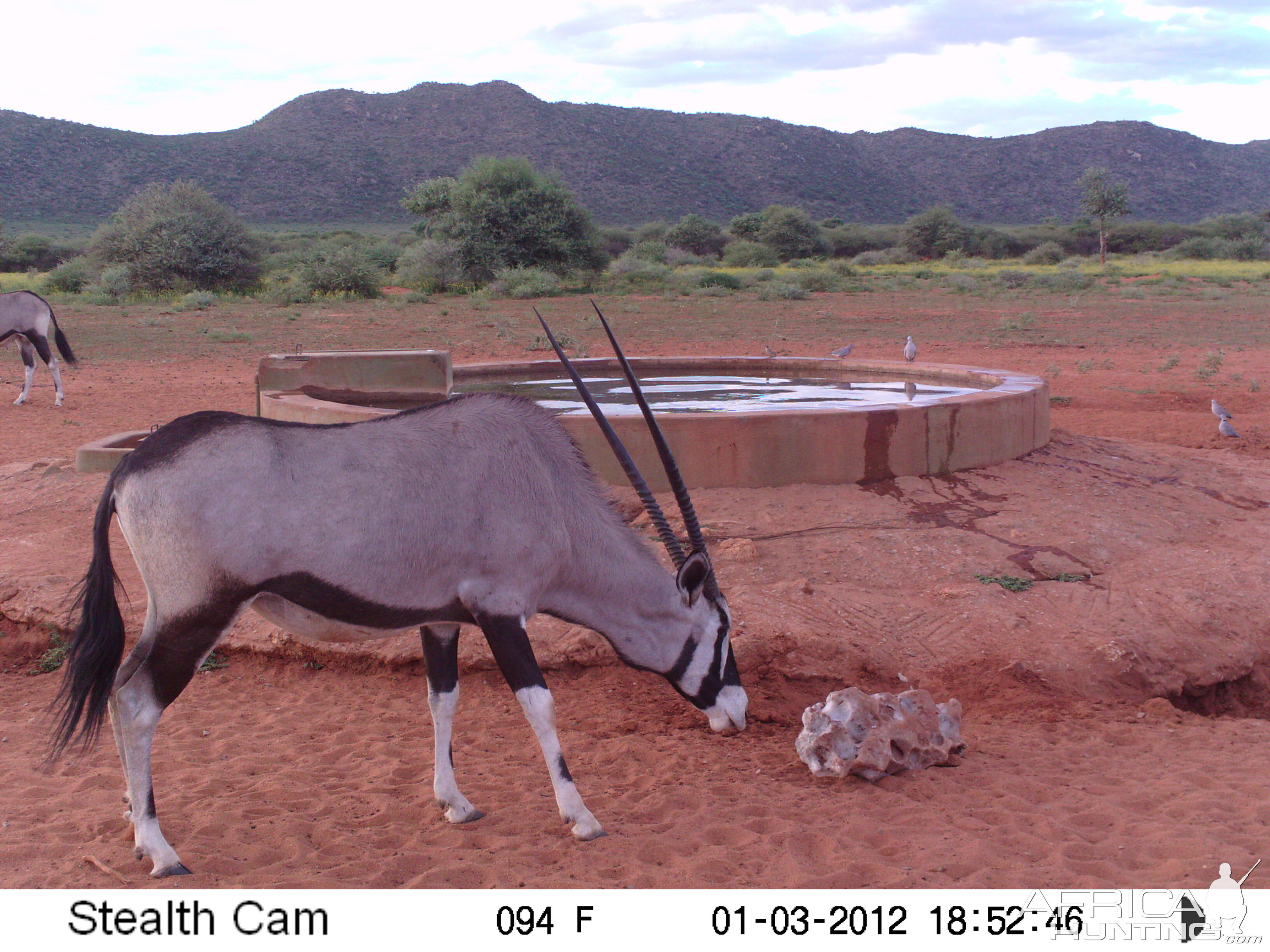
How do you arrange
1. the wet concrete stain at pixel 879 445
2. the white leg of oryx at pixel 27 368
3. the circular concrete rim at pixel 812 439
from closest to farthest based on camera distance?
the circular concrete rim at pixel 812 439
the wet concrete stain at pixel 879 445
the white leg of oryx at pixel 27 368

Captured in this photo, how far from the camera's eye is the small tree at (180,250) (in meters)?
28.9

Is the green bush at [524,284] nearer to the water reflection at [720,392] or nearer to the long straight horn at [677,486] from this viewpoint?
the water reflection at [720,392]

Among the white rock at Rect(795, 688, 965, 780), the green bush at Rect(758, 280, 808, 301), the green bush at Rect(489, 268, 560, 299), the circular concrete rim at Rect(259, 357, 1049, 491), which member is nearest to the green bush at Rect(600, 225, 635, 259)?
the green bush at Rect(489, 268, 560, 299)

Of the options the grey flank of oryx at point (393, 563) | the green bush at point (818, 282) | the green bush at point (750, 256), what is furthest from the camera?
the green bush at point (750, 256)

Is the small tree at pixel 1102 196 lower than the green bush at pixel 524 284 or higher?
higher

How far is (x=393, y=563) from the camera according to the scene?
3.27 metres

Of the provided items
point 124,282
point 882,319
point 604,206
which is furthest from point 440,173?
point 882,319

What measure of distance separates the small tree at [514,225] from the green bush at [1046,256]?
20243 millimetres

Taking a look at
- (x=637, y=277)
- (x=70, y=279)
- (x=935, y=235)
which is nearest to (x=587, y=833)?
(x=637, y=277)

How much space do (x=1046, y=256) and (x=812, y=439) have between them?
40681mm

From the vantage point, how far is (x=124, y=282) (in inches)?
1102

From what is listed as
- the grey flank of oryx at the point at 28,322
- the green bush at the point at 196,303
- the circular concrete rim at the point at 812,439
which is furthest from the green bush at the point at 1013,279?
the circular concrete rim at the point at 812,439

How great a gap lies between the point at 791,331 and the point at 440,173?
51810 mm

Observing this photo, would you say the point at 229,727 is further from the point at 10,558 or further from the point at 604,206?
the point at 604,206
